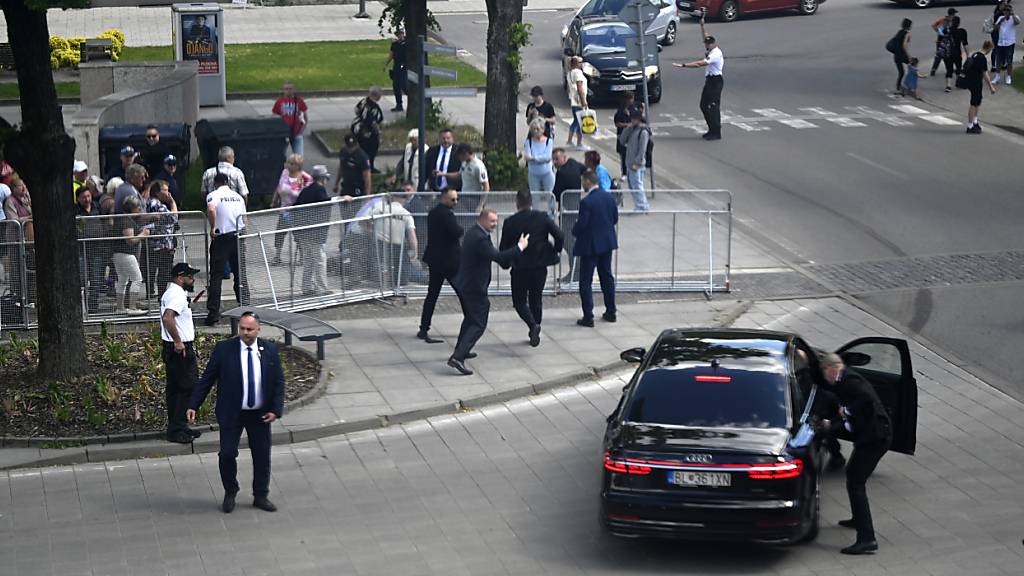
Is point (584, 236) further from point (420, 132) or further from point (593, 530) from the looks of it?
point (593, 530)

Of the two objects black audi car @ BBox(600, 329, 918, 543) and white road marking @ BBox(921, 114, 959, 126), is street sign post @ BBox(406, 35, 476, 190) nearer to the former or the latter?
black audi car @ BBox(600, 329, 918, 543)

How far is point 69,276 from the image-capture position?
1447cm

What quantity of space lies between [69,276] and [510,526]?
18.3 ft

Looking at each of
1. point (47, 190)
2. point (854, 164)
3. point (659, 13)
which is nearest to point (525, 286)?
point (47, 190)

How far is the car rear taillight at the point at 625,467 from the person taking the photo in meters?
10.6

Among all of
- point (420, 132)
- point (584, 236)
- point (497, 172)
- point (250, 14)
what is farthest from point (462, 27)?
point (584, 236)

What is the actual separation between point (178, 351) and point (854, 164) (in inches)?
647

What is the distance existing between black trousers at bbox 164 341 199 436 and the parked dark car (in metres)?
19.0

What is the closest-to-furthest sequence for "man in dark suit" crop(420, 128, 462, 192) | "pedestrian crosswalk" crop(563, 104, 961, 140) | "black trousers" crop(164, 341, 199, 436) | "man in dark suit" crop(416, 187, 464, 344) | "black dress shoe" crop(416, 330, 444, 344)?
"black trousers" crop(164, 341, 199, 436), "man in dark suit" crop(416, 187, 464, 344), "black dress shoe" crop(416, 330, 444, 344), "man in dark suit" crop(420, 128, 462, 192), "pedestrian crosswalk" crop(563, 104, 961, 140)

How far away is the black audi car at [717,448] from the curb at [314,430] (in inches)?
129

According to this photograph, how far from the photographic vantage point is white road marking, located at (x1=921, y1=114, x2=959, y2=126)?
3018 centimetres

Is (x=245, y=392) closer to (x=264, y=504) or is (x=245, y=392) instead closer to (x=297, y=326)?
(x=264, y=504)

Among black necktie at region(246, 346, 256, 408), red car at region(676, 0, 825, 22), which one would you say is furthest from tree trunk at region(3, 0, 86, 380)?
red car at region(676, 0, 825, 22)

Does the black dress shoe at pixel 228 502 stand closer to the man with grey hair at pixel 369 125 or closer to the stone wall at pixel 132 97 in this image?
the stone wall at pixel 132 97
